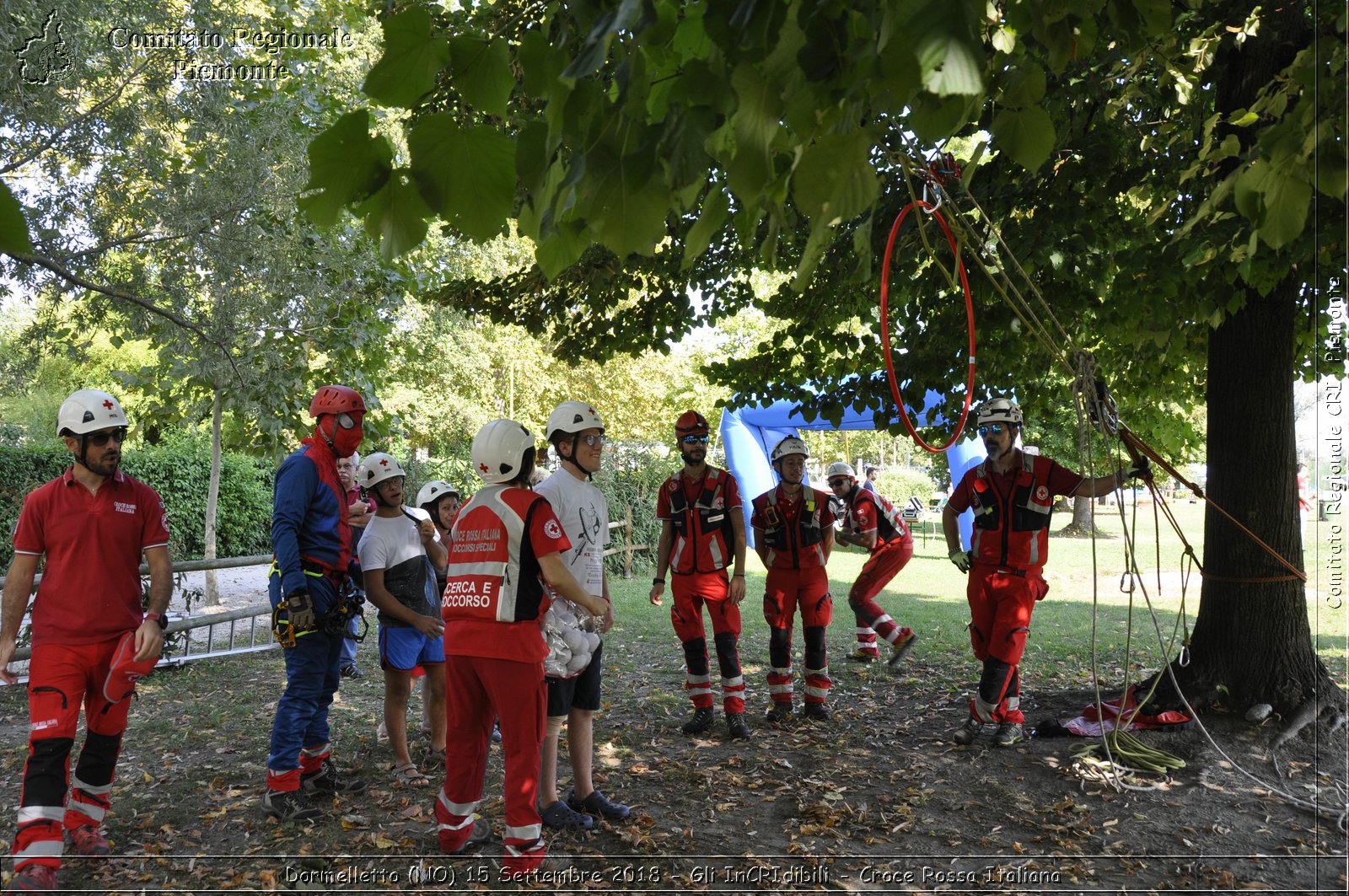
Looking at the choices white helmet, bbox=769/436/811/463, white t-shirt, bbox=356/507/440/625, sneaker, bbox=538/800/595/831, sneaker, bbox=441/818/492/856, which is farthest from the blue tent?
sneaker, bbox=441/818/492/856

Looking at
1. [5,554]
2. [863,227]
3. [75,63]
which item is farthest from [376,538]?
[5,554]

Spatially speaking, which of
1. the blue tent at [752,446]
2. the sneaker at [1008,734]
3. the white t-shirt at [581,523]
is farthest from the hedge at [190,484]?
the sneaker at [1008,734]

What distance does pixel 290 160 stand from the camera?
31.3ft

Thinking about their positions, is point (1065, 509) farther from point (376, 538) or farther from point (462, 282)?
point (376, 538)

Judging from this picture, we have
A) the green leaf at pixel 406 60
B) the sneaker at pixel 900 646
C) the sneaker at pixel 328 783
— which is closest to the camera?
the green leaf at pixel 406 60

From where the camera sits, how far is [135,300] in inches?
302

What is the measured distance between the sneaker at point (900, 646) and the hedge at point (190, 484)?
41.4 ft

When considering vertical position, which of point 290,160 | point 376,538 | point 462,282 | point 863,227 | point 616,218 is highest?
point 290,160

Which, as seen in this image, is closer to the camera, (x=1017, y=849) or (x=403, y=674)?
(x=1017, y=849)

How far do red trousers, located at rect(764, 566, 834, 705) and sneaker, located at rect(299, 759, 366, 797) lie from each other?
10.7 feet

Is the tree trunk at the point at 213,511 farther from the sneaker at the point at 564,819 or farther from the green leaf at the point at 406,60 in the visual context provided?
the green leaf at the point at 406,60

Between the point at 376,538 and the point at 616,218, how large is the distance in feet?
14.8

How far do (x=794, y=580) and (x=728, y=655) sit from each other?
0.90 metres

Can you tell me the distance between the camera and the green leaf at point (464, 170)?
59.7 inches
